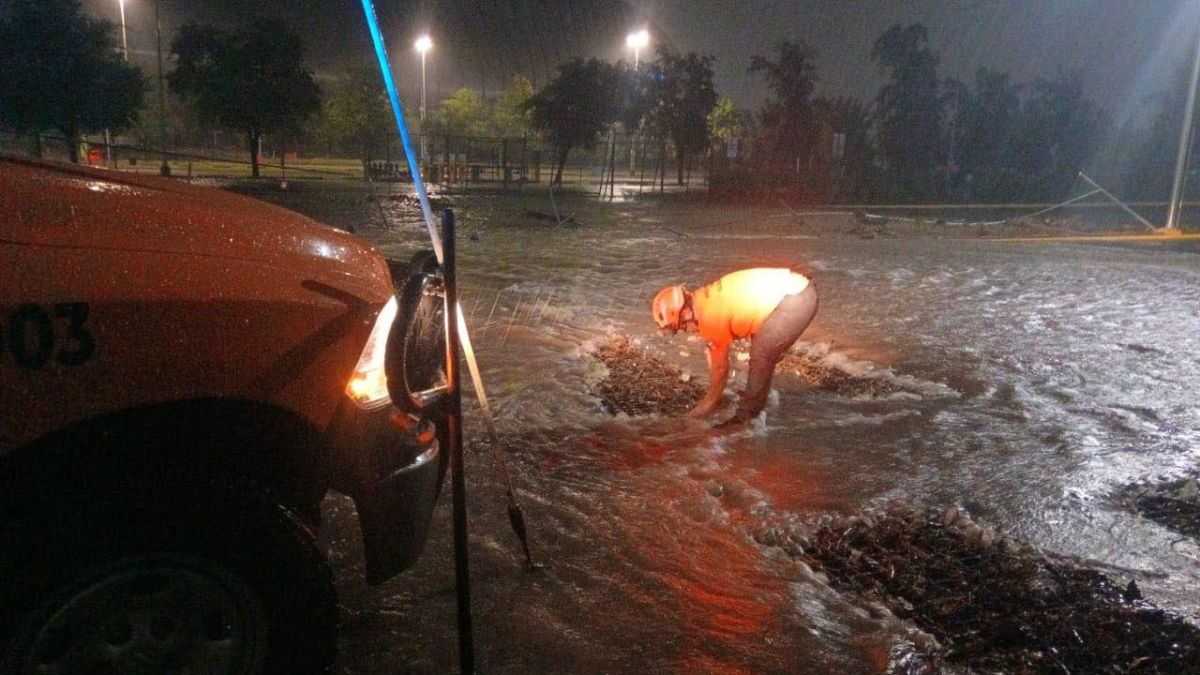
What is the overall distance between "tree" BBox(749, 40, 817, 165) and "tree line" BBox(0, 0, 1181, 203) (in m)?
0.05

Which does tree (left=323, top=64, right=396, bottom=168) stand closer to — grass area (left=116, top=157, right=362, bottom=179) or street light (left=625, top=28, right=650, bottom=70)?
grass area (left=116, top=157, right=362, bottom=179)

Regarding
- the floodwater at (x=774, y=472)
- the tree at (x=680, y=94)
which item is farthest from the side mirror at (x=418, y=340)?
the tree at (x=680, y=94)

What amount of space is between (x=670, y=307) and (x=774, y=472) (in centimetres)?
118

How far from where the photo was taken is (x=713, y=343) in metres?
5.65

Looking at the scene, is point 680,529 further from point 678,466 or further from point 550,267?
point 550,267

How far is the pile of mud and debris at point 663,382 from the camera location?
6.37 metres

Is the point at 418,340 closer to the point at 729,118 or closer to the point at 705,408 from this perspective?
the point at 705,408

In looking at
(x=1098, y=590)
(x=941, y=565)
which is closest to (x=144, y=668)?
(x=941, y=565)

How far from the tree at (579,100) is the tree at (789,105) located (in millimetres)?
5362

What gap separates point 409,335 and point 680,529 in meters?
2.17

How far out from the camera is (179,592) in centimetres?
234

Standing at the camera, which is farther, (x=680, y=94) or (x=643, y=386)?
(x=680, y=94)

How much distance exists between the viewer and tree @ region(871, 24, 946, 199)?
3709 centimetres

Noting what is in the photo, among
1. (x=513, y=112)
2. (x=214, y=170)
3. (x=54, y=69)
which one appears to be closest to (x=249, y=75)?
(x=54, y=69)
